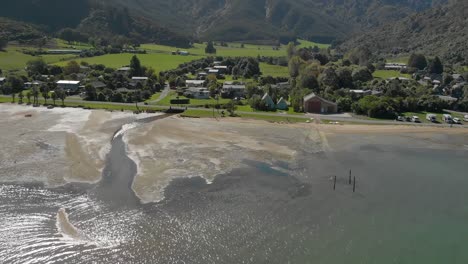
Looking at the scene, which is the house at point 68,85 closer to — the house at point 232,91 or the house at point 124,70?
the house at point 124,70

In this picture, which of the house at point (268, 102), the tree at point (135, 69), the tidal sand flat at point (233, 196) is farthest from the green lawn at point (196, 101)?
the tree at point (135, 69)

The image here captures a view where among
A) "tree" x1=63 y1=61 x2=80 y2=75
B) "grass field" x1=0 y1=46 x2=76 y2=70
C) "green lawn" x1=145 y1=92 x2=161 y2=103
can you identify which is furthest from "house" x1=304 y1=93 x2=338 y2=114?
"grass field" x1=0 y1=46 x2=76 y2=70

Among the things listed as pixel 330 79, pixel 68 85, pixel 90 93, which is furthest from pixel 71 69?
pixel 330 79

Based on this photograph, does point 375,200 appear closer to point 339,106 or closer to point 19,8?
point 339,106

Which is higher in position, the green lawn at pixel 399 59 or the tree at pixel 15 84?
the green lawn at pixel 399 59

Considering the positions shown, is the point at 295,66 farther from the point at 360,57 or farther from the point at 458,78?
the point at 458,78
